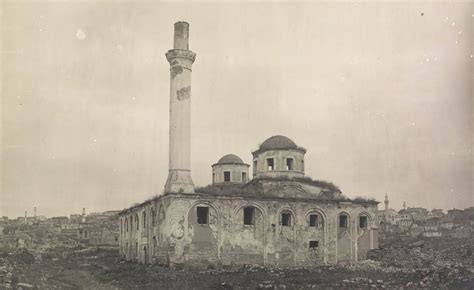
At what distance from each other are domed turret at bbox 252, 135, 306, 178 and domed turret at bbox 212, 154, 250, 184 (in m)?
2.87

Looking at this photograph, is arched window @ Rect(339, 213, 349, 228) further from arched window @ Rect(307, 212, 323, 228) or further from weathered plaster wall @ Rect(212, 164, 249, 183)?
weathered plaster wall @ Rect(212, 164, 249, 183)

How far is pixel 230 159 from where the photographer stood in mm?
33969

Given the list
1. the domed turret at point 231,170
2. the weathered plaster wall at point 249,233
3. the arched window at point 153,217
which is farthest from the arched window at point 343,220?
the arched window at point 153,217

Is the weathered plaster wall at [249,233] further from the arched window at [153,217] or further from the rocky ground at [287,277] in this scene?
the rocky ground at [287,277]

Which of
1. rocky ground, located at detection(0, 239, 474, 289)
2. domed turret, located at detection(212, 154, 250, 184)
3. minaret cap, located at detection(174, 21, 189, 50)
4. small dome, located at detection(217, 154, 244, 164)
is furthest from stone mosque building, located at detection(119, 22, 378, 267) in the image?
small dome, located at detection(217, 154, 244, 164)

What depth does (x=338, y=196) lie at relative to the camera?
96.2 ft

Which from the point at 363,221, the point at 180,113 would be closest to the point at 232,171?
the point at 363,221

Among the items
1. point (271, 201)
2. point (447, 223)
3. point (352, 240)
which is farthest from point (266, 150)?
point (447, 223)

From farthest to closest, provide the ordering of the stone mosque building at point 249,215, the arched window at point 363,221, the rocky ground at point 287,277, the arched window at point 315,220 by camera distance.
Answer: the arched window at point 363,221 < the arched window at point 315,220 < the stone mosque building at point 249,215 < the rocky ground at point 287,277

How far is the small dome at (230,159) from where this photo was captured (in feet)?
111

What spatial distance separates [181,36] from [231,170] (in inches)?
454

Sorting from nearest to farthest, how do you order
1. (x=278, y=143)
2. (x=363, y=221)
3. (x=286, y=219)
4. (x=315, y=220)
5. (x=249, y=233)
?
1. (x=249, y=233)
2. (x=286, y=219)
3. (x=315, y=220)
4. (x=363, y=221)
5. (x=278, y=143)

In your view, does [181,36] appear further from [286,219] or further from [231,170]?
[231,170]

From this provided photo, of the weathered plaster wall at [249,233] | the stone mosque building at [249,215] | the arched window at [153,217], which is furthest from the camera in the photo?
the arched window at [153,217]
